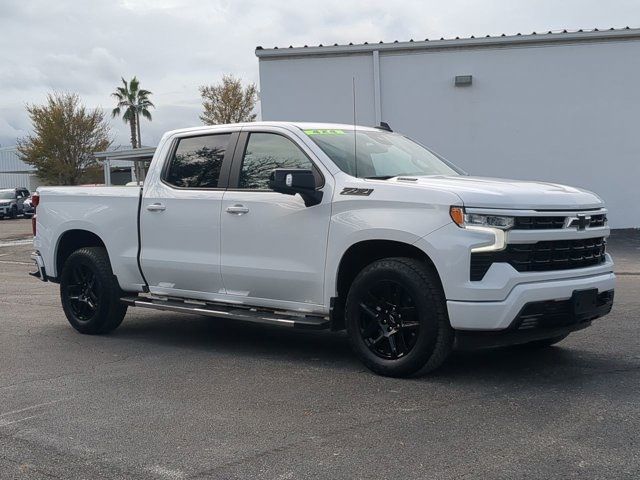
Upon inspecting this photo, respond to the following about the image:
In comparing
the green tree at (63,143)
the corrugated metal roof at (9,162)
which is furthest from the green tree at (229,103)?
the corrugated metal roof at (9,162)

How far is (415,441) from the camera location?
4277 millimetres

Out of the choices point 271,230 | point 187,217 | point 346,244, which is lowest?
point 346,244

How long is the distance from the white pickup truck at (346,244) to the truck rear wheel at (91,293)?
0.8 inches

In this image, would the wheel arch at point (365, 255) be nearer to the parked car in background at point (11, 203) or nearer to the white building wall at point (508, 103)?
the white building wall at point (508, 103)

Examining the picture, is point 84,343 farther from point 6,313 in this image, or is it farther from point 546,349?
point 546,349

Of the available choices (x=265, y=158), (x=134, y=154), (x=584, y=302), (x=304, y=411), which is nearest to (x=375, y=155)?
(x=265, y=158)

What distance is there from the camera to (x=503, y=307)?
16.6 feet

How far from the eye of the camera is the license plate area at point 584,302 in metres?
5.26

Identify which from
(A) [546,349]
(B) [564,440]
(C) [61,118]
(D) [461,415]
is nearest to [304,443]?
(D) [461,415]

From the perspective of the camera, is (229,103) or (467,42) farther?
(229,103)

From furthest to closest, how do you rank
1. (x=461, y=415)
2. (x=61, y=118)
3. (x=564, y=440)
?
1. (x=61, y=118)
2. (x=461, y=415)
3. (x=564, y=440)

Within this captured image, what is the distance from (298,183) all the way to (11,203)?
132ft

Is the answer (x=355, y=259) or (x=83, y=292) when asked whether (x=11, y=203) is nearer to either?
(x=83, y=292)

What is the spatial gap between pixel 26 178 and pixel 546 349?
5901 centimetres
